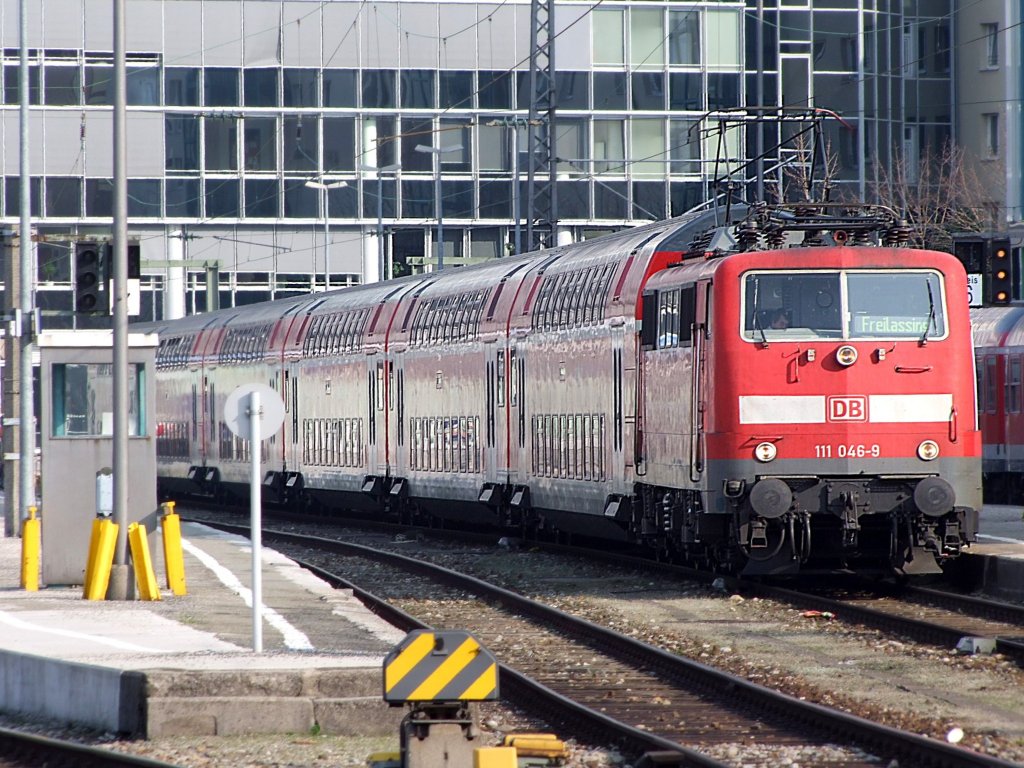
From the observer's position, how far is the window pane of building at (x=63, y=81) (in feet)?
200

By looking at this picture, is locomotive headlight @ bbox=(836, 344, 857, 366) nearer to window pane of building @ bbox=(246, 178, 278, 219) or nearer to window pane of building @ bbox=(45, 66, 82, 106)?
window pane of building @ bbox=(246, 178, 278, 219)

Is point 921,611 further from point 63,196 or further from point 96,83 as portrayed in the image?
point 96,83

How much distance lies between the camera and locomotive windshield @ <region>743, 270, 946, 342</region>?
59.4 ft

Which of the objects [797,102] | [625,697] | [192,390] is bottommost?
[625,697]

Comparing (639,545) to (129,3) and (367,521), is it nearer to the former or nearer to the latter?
(367,521)

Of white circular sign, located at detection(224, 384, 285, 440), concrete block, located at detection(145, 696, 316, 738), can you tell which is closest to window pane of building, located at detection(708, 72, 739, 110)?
white circular sign, located at detection(224, 384, 285, 440)

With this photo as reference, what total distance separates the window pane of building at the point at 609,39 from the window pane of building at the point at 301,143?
8905mm

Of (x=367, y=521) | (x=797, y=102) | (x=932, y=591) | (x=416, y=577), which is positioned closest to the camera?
(x=932, y=591)

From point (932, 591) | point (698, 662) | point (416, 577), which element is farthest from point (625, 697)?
point (416, 577)

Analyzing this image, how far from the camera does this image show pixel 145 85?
61812 millimetres

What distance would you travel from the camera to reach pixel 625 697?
1298cm

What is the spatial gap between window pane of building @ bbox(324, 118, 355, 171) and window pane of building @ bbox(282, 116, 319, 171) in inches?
13.7

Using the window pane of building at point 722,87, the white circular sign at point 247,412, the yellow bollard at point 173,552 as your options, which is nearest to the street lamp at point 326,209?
the window pane of building at point 722,87

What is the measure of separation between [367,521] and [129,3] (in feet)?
104
